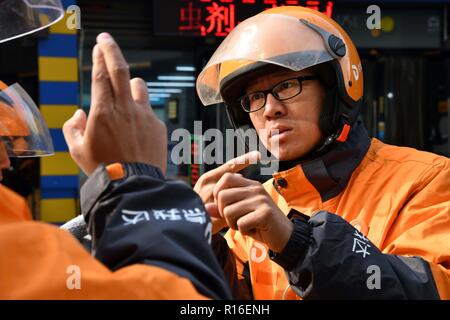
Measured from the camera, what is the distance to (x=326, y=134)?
192 cm

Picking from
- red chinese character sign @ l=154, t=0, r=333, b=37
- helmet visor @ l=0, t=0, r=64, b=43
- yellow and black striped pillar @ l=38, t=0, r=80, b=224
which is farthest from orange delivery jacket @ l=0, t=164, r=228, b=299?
red chinese character sign @ l=154, t=0, r=333, b=37

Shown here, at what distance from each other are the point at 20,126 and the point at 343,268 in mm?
1191

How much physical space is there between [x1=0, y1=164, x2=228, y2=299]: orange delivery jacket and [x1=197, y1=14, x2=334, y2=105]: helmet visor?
0.94m

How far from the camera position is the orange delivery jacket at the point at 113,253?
0.86 m

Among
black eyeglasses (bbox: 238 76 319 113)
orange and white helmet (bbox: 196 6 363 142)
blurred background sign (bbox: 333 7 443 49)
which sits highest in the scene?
blurred background sign (bbox: 333 7 443 49)

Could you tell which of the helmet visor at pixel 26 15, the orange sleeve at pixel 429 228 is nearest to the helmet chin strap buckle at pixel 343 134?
the orange sleeve at pixel 429 228

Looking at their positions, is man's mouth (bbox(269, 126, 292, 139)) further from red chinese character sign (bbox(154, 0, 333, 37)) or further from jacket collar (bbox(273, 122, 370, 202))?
red chinese character sign (bbox(154, 0, 333, 37))

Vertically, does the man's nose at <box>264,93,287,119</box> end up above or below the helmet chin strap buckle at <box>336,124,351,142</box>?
above

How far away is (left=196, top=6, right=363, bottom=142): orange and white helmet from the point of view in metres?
1.90

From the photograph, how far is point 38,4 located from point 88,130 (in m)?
1.05

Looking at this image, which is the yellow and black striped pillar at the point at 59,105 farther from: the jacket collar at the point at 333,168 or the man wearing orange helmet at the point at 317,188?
the jacket collar at the point at 333,168

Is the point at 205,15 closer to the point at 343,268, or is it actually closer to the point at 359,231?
the point at 359,231

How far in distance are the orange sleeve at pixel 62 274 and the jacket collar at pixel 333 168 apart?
961 millimetres
